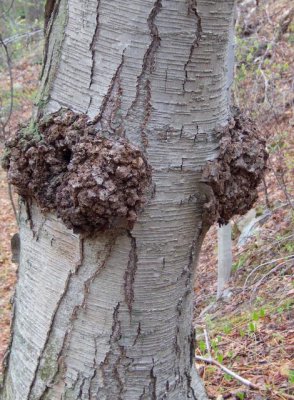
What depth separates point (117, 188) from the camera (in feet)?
3.65

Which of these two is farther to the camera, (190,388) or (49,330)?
(190,388)

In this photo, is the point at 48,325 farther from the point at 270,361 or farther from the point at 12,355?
the point at 270,361

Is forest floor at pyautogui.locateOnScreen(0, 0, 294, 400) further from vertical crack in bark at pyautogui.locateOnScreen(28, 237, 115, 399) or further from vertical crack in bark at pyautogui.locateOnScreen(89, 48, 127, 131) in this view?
vertical crack in bark at pyautogui.locateOnScreen(89, 48, 127, 131)

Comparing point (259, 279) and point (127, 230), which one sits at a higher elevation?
point (259, 279)

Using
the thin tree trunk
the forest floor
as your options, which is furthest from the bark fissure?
the thin tree trunk

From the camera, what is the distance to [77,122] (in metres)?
1.14

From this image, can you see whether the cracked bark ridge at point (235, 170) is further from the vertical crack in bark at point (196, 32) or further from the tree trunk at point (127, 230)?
the vertical crack in bark at point (196, 32)

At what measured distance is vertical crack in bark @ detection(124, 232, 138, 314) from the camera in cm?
121

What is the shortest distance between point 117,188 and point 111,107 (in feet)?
0.58

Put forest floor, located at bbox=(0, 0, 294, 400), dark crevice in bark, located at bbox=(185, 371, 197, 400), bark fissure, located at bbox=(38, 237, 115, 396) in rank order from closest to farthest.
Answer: bark fissure, located at bbox=(38, 237, 115, 396) < dark crevice in bark, located at bbox=(185, 371, 197, 400) < forest floor, located at bbox=(0, 0, 294, 400)

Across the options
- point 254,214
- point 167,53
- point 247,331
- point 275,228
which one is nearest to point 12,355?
point 167,53

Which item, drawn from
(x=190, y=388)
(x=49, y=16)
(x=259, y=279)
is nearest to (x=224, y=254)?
(x=259, y=279)

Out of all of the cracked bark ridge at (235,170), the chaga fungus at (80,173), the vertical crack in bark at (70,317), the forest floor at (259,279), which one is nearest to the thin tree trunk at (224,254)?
the forest floor at (259,279)

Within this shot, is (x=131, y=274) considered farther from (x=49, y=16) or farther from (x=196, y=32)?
(x=49, y=16)
